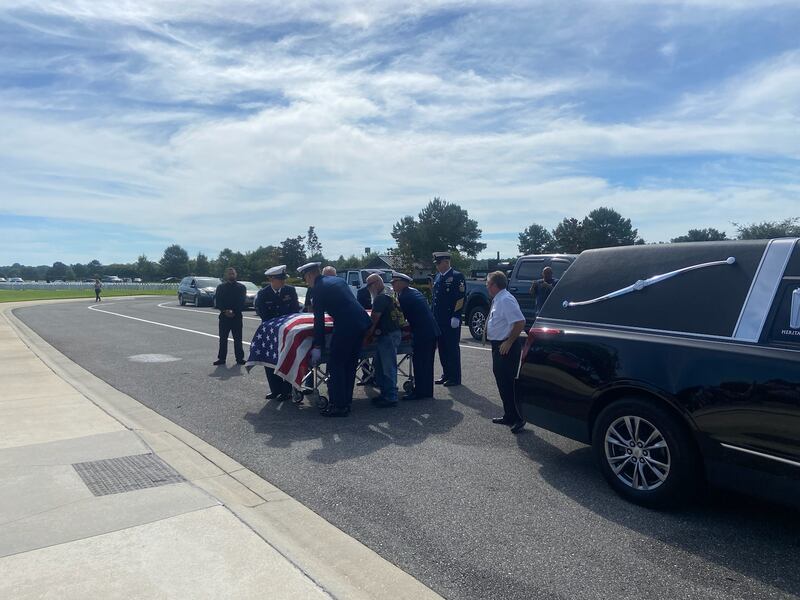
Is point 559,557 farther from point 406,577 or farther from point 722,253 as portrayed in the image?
point 722,253

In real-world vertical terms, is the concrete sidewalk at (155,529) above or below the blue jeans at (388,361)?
below

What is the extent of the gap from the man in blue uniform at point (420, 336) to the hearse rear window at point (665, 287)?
2.92m

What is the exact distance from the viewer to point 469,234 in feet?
303

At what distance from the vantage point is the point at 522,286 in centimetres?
1388

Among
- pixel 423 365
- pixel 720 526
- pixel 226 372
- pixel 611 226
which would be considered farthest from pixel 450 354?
pixel 611 226

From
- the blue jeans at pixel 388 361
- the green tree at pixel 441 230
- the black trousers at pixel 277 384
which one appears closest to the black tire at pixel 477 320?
the blue jeans at pixel 388 361

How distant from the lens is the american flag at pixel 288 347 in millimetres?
7320

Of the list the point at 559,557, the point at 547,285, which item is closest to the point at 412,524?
the point at 559,557

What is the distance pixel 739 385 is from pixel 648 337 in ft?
2.36

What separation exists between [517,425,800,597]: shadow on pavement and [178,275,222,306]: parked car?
27937 millimetres

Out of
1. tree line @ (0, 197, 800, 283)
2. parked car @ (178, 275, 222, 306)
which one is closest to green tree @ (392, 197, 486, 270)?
tree line @ (0, 197, 800, 283)

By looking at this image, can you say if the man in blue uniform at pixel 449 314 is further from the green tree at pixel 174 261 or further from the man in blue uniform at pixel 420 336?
the green tree at pixel 174 261

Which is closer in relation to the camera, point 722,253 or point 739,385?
point 739,385

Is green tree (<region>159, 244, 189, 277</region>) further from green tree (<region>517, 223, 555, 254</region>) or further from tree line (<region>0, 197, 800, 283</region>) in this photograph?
green tree (<region>517, 223, 555, 254</region>)
